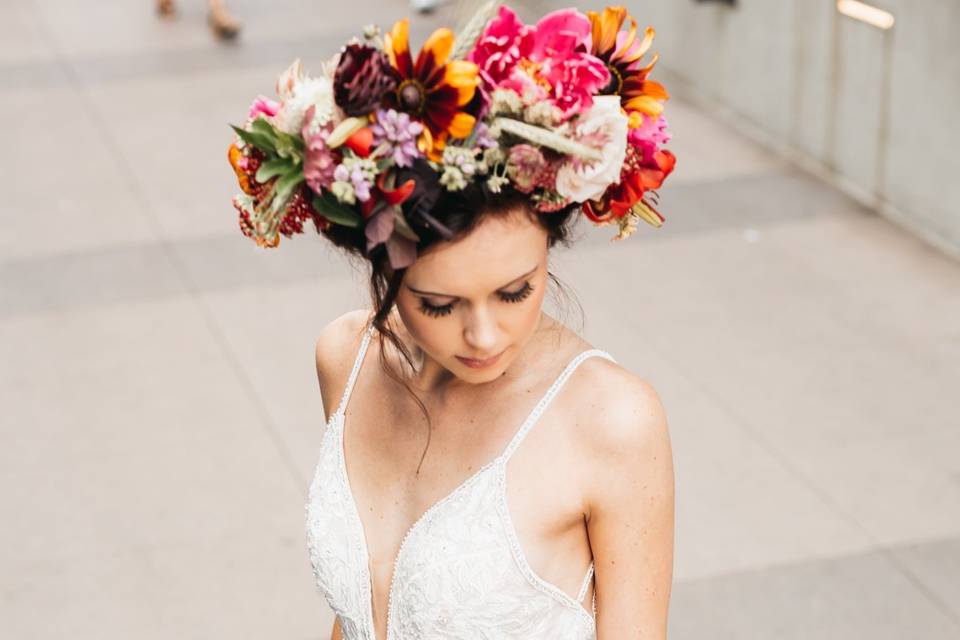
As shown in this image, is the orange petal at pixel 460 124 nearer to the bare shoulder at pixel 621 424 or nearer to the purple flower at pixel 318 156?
the purple flower at pixel 318 156

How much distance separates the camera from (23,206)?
8273 millimetres

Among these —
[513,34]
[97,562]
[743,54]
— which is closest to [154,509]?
[97,562]

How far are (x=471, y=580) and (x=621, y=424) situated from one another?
0.36 metres

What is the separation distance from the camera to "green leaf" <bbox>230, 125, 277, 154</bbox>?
228 cm

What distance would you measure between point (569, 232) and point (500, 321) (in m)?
0.24

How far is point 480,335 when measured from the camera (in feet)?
7.47

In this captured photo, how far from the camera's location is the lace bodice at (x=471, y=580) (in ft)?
7.96

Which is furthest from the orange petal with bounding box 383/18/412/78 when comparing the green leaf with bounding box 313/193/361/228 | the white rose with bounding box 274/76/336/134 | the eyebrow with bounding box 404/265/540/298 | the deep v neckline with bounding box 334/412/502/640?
the deep v neckline with bounding box 334/412/502/640

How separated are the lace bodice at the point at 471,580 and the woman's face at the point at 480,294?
0.17 m

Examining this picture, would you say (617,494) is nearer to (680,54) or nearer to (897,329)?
(897,329)

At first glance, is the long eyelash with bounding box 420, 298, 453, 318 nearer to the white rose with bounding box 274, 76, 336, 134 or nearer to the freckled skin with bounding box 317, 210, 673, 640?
the freckled skin with bounding box 317, 210, 673, 640

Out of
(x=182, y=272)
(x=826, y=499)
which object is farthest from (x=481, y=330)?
(x=182, y=272)

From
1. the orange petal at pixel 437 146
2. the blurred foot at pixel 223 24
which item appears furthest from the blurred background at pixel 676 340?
the orange petal at pixel 437 146

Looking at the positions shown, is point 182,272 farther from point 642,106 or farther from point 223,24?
point 642,106
